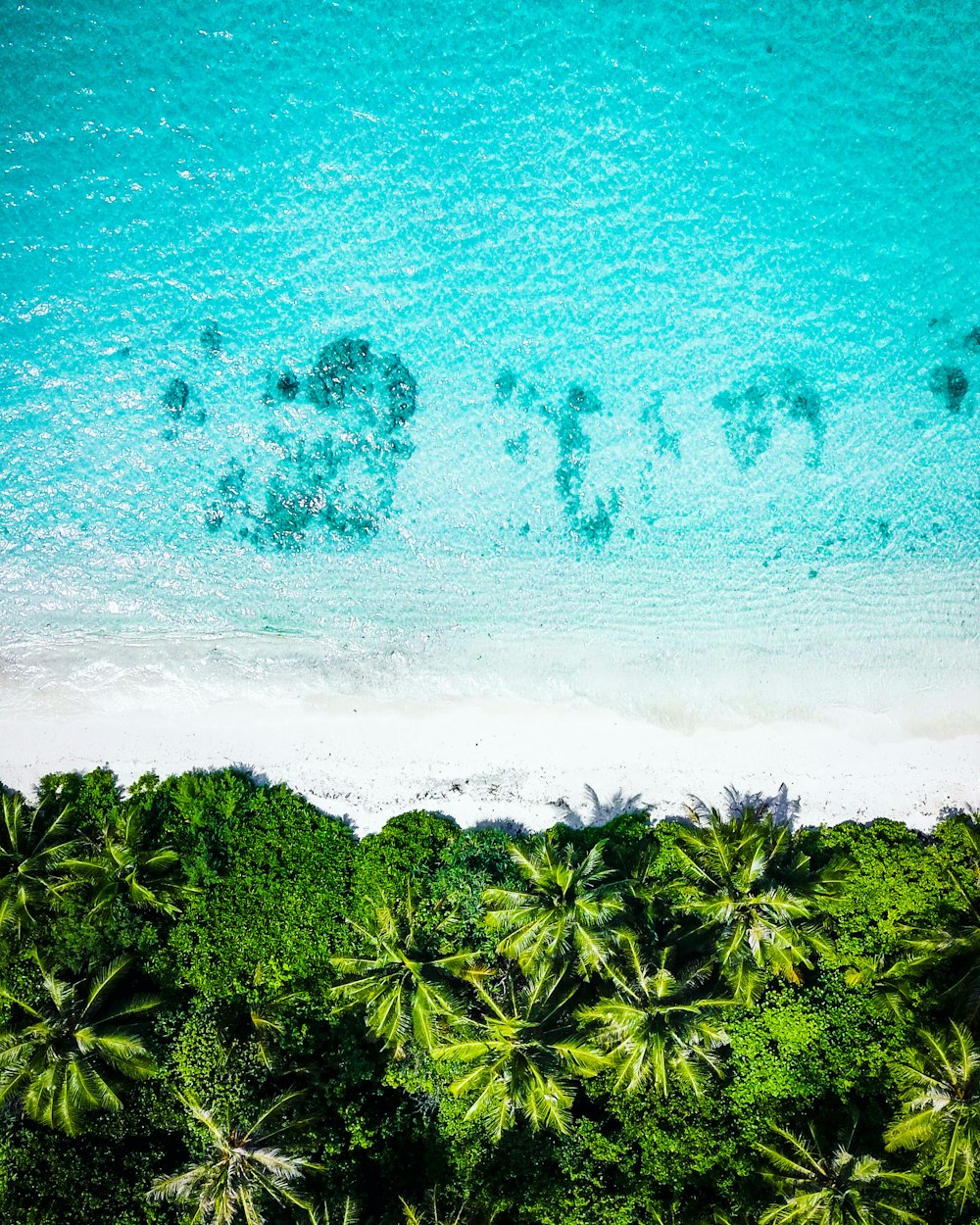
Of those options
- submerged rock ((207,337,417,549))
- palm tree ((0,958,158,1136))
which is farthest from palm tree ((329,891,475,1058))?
submerged rock ((207,337,417,549))

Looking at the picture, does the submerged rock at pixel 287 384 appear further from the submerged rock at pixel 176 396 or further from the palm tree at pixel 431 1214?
the palm tree at pixel 431 1214

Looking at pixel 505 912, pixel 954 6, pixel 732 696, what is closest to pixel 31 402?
pixel 505 912

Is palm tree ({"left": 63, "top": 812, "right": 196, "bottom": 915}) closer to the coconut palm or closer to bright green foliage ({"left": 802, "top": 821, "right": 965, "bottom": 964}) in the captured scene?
bright green foliage ({"left": 802, "top": 821, "right": 965, "bottom": 964})

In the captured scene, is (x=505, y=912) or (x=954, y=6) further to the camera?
(x=954, y=6)

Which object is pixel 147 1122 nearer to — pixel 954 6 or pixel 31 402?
pixel 31 402

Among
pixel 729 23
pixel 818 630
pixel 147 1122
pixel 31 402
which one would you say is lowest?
pixel 147 1122

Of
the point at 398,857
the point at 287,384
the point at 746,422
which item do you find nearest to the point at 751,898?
the point at 398,857

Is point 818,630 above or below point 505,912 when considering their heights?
above
